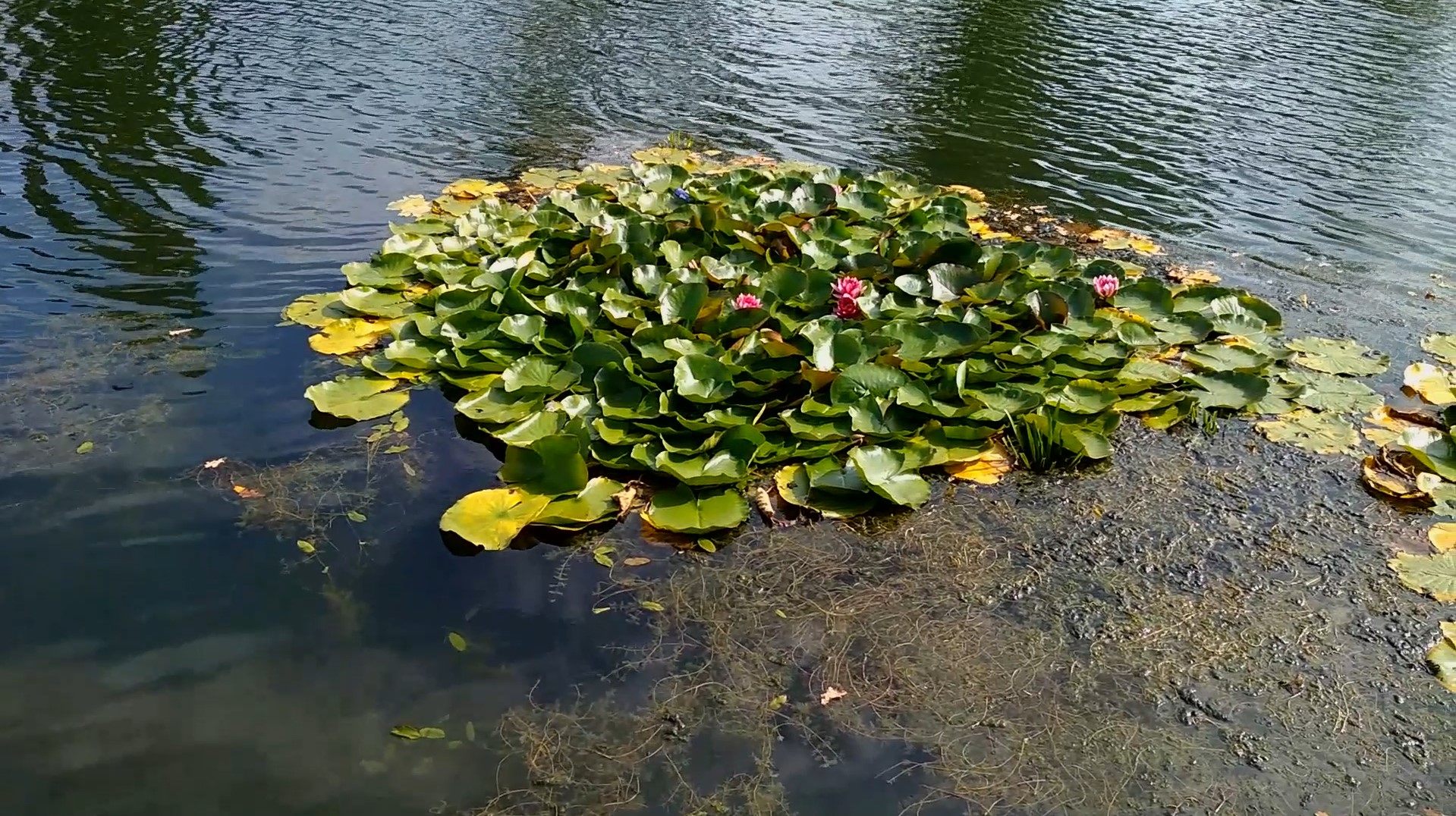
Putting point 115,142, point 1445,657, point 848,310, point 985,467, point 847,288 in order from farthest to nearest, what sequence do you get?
point 115,142 → point 847,288 → point 848,310 → point 985,467 → point 1445,657

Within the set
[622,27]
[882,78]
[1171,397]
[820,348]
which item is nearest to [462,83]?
[622,27]

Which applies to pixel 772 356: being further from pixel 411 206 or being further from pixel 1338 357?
pixel 411 206

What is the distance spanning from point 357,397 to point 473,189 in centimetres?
326

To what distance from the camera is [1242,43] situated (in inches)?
528

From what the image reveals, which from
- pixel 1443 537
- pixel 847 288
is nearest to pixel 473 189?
pixel 847 288

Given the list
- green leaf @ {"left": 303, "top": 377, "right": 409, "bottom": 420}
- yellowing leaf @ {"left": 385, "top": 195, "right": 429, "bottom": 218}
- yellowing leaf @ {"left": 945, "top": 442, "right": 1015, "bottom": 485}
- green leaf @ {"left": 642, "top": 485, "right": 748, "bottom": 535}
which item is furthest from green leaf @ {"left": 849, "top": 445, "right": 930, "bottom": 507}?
yellowing leaf @ {"left": 385, "top": 195, "right": 429, "bottom": 218}

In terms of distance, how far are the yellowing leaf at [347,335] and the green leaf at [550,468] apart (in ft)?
5.58

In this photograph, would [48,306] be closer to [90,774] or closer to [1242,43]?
[90,774]

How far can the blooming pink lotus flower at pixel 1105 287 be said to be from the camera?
5.78 m

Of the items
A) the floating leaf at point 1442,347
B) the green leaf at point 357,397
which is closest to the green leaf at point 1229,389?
the floating leaf at point 1442,347

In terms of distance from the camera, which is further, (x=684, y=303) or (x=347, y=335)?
(x=347, y=335)

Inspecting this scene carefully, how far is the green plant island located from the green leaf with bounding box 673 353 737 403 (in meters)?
0.01

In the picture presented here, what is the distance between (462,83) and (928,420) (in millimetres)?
8030

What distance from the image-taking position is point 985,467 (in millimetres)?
4609
